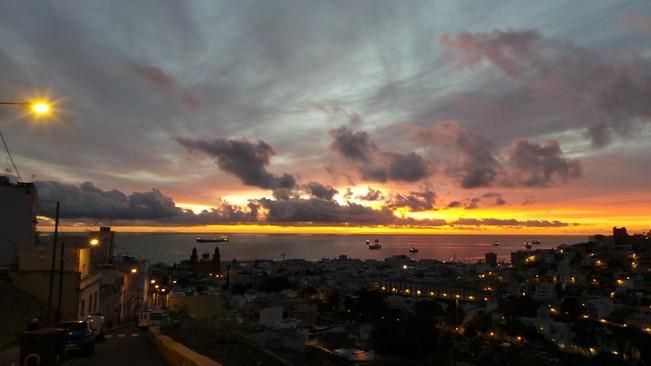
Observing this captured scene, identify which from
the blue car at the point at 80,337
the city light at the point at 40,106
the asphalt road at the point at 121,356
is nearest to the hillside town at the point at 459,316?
the asphalt road at the point at 121,356

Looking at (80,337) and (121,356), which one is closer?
(121,356)

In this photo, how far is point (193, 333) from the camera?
48.9 feet

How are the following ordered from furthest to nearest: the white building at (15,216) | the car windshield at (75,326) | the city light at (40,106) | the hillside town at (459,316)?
the hillside town at (459,316) < the white building at (15,216) < the car windshield at (75,326) < the city light at (40,106)

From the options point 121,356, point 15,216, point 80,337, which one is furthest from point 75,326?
point 15,216

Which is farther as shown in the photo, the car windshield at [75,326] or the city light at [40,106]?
the car windshield at [75,326]

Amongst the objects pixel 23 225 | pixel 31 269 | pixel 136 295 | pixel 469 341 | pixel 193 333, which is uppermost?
pixel 23 225

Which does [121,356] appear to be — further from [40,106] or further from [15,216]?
[15,216]

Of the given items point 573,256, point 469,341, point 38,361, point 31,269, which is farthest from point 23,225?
point 573,256

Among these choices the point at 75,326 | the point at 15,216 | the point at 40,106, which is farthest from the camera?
the point at 15,216

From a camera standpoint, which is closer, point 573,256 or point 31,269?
point 31,269

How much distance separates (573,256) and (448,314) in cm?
6924

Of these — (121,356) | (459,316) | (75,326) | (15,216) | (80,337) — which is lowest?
(459,316)

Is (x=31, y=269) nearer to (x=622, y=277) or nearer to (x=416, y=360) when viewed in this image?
(x=416, y=360)

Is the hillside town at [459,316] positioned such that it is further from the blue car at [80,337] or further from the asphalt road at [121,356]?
the blue car at [80,337]
